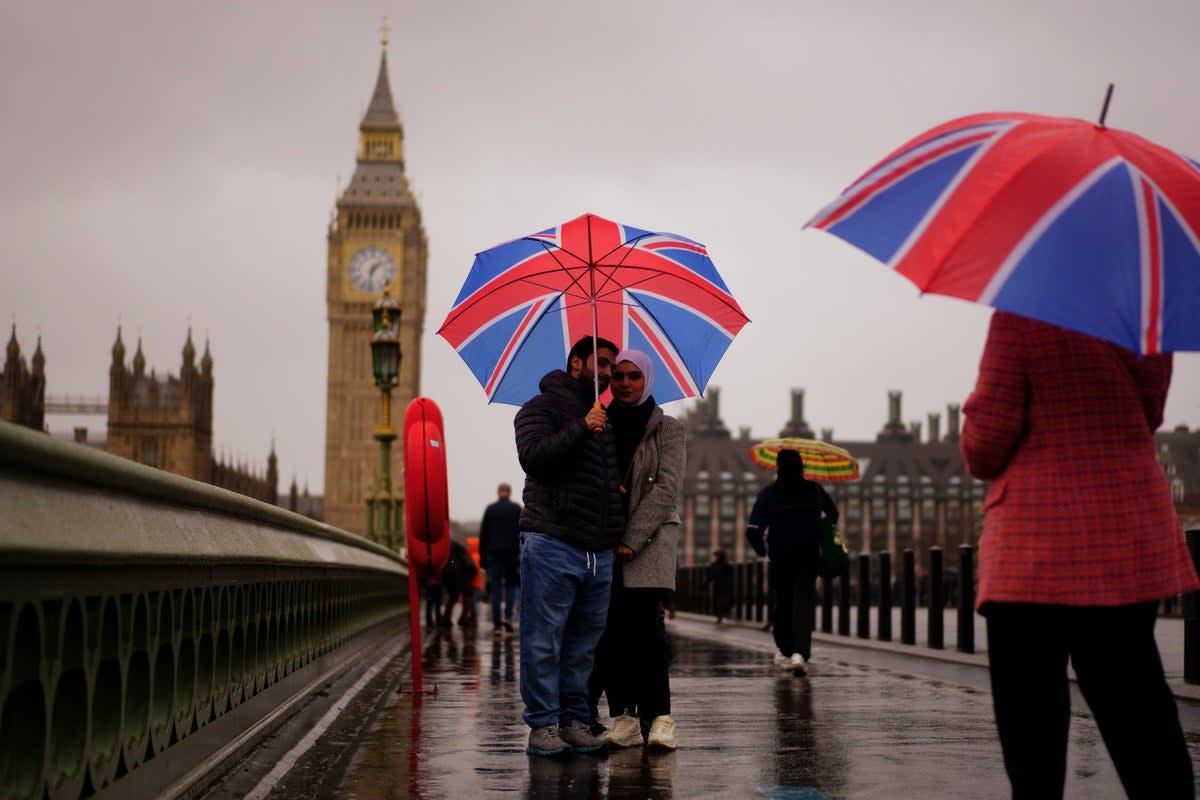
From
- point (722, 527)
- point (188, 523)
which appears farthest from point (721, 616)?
point (722, 527)

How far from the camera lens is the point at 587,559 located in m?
7.42

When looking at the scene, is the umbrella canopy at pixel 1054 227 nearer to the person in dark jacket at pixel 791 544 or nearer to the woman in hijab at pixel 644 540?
the woman in hijab at pixel 644 540

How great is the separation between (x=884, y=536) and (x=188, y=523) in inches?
6572

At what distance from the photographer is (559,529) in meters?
7.32

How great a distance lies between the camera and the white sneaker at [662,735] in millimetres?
7633

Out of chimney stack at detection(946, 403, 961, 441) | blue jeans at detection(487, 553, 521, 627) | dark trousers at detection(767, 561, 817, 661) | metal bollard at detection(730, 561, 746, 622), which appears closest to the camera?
dark trousers at detection(767, 561, 817, 661)

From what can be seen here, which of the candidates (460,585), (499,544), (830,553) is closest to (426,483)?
(830,553)

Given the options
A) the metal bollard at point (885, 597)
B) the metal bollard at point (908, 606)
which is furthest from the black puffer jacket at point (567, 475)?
the metal bollard at point (885, 597)

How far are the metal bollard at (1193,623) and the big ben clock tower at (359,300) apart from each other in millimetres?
129422

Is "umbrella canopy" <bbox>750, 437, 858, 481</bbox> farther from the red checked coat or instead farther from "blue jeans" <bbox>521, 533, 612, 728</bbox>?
the red checked coat

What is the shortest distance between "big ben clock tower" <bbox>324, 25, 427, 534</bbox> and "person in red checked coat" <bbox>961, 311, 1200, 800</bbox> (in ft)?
447

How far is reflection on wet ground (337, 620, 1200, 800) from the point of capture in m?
6.45

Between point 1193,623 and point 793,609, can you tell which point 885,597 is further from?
point 1193,623

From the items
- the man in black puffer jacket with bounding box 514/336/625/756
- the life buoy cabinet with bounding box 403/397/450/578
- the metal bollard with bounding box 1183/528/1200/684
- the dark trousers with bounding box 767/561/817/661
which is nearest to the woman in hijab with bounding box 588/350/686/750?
the man in black puffer jacket with bounding box 514/336/625/756
